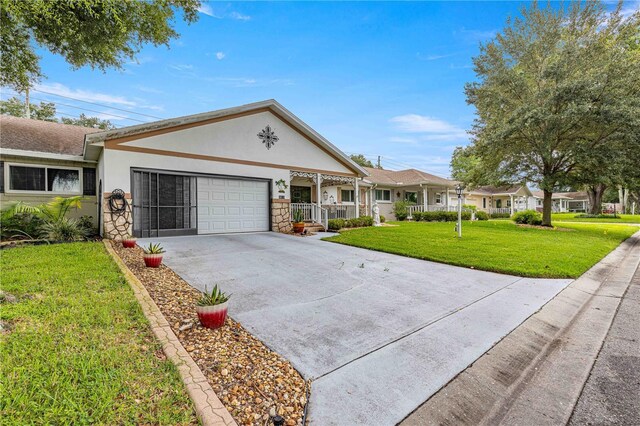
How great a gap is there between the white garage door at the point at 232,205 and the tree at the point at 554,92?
11.8m

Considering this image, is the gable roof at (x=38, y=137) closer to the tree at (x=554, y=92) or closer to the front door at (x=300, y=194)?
the front door at (x=300, y=194)

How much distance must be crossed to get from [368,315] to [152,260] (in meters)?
4.45

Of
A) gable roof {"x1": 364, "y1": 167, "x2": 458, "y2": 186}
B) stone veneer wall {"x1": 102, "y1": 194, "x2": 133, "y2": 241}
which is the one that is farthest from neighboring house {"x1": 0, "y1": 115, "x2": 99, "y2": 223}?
gable roof {"x1": 364, "y1": 167, "x2": 458, "y2": 186}

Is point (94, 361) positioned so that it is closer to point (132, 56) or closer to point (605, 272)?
point (132, 56)

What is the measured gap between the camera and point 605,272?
6.56 metres

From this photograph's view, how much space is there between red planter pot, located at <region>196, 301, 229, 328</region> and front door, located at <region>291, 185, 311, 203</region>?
13.8 metres

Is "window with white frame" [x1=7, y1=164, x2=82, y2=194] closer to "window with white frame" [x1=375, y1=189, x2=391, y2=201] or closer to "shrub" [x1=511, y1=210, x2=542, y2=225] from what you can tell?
"window with white frame" [x1=375, y1=189, x2=391, y2=201]

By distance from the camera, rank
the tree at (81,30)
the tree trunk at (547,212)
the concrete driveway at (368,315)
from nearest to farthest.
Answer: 1. the concrete driveway at (368,315)
2. the tree at (81,30)
3. the tree trunk at (547,212)

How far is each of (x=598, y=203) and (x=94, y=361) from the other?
43704 millimetres

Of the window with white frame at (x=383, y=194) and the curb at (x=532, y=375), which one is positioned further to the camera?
the window with white frame at (x=383, y=194)

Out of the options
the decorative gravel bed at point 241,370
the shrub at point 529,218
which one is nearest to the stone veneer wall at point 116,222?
the decorative gravel bed at point 241,370

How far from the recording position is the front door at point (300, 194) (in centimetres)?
1698

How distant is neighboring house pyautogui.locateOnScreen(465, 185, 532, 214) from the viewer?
3209 cm

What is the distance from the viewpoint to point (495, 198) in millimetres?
36188
